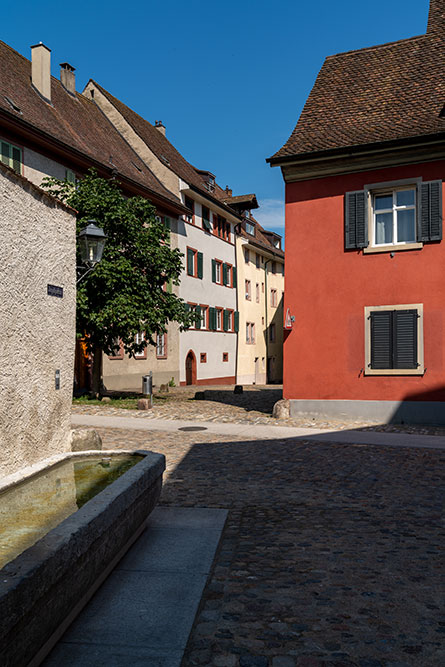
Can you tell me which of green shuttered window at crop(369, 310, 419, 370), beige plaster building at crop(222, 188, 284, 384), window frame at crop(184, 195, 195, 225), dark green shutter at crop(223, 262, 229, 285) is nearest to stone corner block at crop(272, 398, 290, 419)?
green shuttered window at crop(369, 310, 419, 370)

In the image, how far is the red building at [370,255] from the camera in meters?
14.6

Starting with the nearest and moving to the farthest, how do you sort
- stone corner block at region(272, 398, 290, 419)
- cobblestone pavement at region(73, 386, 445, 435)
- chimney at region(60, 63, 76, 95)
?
cobblestone pavement at region(73, 386, 445, 435), stone corner block at region(272, 398, 290, 419), chimney at region(60, 63, 76, 95)

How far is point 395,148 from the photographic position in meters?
14.7

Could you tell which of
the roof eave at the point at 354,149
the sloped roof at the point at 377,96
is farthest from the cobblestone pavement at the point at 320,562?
the sloped roof at the point at 377,96

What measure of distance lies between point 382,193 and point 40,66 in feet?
54.8

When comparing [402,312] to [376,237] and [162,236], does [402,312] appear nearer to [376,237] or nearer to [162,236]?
[376,237]

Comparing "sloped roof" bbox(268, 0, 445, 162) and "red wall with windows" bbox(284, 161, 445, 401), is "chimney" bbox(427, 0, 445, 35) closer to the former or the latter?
"sloped roof" bbox(268, 0, 445, 162)

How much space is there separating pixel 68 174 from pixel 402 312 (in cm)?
1452

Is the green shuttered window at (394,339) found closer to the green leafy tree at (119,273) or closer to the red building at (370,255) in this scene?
the red building at (370,255)

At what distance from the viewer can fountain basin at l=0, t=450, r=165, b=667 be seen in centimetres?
250

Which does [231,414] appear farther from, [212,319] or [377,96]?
[212,319]

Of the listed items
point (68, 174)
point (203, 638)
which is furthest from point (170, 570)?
point (68, 174)

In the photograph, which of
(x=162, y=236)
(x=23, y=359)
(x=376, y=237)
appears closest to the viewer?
(x=23, y=359)

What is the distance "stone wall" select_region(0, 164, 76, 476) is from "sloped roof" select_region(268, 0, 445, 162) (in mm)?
10442
